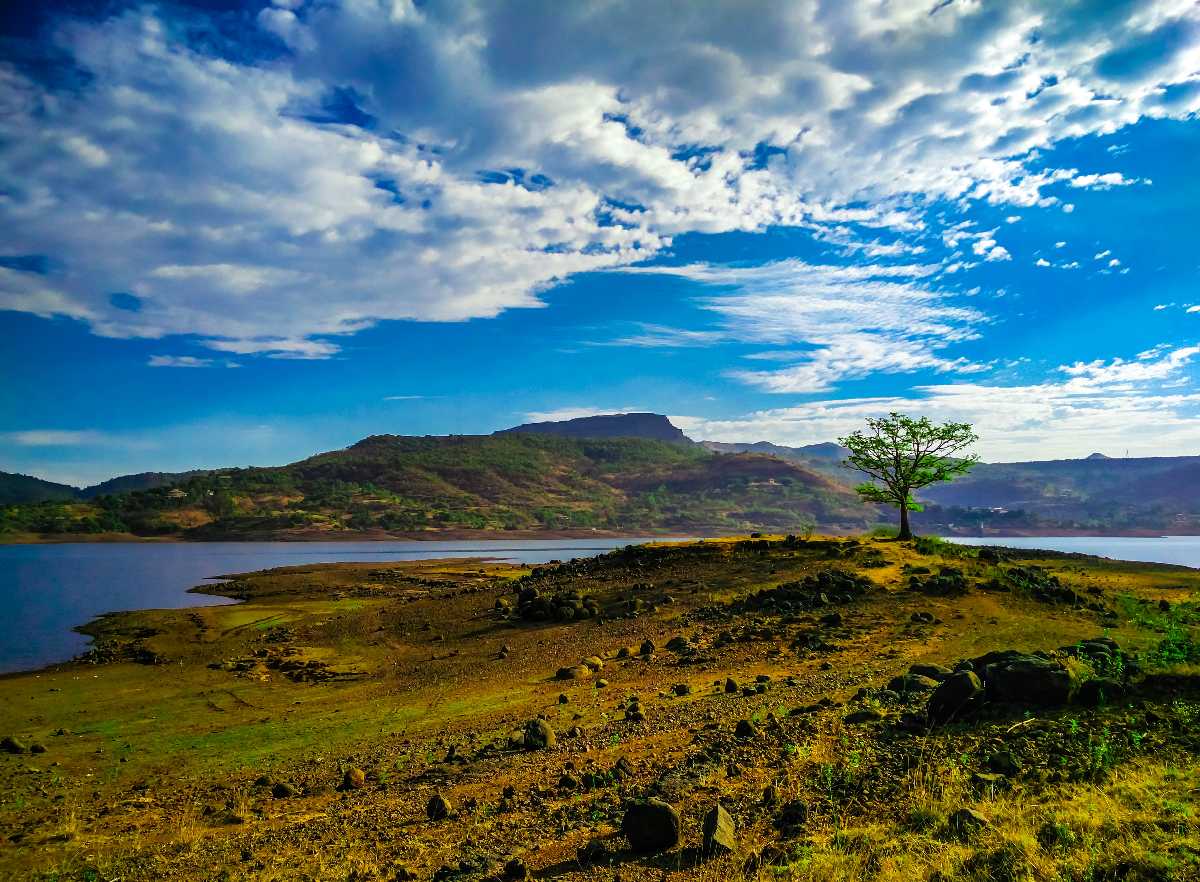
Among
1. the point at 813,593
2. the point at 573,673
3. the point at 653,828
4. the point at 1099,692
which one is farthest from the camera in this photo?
the point at 813,593

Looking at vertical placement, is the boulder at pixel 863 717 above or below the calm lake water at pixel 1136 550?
above

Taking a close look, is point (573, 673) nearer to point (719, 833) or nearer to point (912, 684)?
point (912, 684)

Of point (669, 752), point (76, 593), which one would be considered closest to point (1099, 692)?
point (669, 752)

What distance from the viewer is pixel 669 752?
10805mm

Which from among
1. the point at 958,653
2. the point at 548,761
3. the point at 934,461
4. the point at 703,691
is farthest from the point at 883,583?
the point at 548,761

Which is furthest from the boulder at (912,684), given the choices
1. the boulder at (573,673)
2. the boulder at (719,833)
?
the boulder at (573,673)

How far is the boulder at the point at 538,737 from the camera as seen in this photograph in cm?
1229

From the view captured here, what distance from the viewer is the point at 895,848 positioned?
667cm

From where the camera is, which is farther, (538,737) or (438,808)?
(538,737)

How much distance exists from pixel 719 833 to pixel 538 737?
6034 mm

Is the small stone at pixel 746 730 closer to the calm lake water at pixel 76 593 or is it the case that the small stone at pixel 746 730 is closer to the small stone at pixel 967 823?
the small stone at pixel 967 823

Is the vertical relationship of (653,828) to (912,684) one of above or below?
below

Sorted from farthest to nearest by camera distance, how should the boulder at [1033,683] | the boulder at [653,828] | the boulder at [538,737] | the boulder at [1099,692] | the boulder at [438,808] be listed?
the boulder at [538,737] → the boulder at [1033,683] → the boulder at [1099,692] → the boulder at [438,808] → the boulder at [653,828]

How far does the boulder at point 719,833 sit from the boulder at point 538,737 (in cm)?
535
